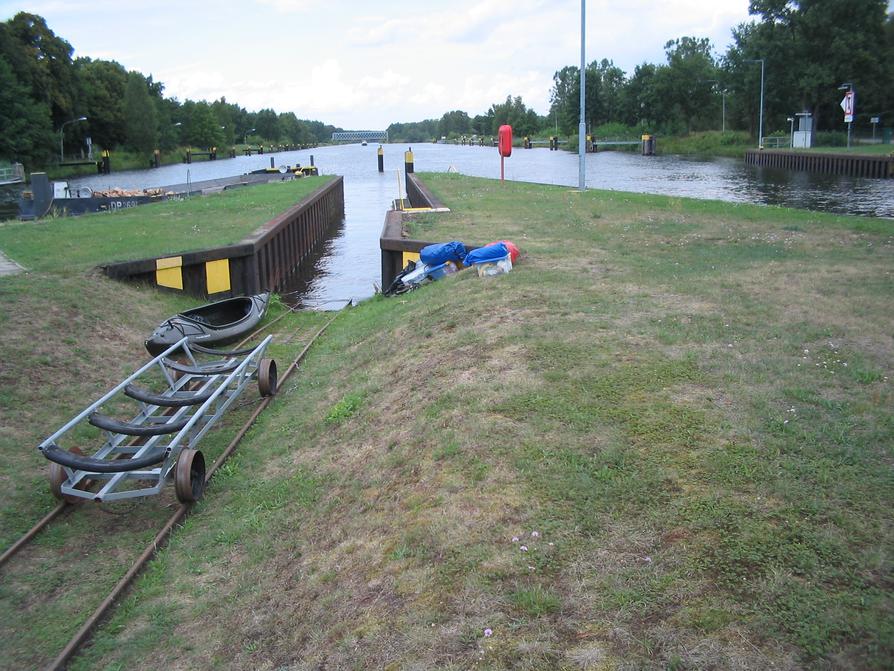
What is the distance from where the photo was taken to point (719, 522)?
4.33m

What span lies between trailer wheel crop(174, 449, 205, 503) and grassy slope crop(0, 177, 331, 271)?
8033 mm

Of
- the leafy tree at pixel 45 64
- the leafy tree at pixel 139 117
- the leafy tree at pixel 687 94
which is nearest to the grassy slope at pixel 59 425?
the leafy tree at pixel 45 64

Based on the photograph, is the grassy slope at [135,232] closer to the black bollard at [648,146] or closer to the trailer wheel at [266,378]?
the trailer wheel at [266,378]

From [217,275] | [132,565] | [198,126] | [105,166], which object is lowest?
[132,565]

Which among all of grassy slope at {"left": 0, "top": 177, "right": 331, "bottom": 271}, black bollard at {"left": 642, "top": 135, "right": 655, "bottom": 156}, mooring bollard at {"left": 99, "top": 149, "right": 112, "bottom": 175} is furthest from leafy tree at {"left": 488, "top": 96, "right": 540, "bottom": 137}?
grassy slope at {"left": 0, "top": 177, "right": 331, "bottom": 271}

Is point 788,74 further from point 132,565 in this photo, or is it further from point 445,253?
point 132,565

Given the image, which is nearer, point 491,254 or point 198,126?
point 491,254

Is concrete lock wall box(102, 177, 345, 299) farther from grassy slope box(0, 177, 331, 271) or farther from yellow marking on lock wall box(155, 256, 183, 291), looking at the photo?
grassy slope box(0, 177, 331, 271)

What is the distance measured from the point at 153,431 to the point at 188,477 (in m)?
0.82

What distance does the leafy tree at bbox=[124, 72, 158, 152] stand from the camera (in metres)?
99.1

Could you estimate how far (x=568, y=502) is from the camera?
4.71 m

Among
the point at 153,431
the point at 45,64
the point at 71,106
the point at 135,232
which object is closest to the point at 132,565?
the point at 153,431

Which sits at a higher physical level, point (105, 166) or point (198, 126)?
point (198, 126)

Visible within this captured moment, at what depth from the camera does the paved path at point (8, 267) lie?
42.4ft
